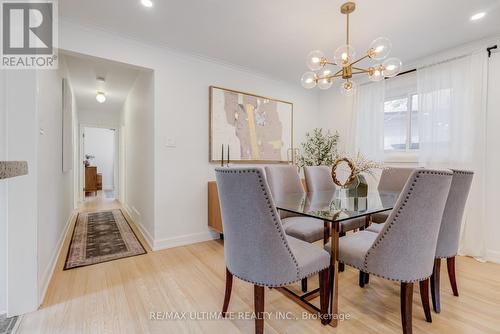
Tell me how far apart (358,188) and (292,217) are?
2.25ft

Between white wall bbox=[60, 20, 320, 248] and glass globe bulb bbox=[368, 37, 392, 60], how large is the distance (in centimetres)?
193

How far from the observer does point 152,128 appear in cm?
272

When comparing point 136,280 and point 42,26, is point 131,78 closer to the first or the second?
point 42,26

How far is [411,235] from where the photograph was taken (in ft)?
3.93

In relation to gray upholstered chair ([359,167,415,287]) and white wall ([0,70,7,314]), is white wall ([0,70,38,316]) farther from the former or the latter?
gray upholstered chair ([359,167,415,287])

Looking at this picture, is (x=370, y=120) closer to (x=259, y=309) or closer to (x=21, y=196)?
(x=259, y=309)

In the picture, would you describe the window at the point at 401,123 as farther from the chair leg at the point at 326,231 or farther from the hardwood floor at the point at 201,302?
the chair leg at the point at 326,231

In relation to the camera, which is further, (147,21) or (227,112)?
(227,112)

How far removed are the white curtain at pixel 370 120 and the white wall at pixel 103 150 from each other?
790 centimetres

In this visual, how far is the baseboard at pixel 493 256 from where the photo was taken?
239cm

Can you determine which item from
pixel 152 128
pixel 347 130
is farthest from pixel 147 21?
pixel 347 130

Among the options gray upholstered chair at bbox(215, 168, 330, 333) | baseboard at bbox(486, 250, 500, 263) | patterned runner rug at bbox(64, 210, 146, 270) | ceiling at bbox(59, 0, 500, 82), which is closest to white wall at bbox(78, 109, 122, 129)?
patterned runner rug at bbox(64, 210, 146, 270)

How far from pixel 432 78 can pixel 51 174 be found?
4399 millimetres

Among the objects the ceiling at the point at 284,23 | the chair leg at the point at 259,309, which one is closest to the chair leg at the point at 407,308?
the chair leg at the point at 259,309
